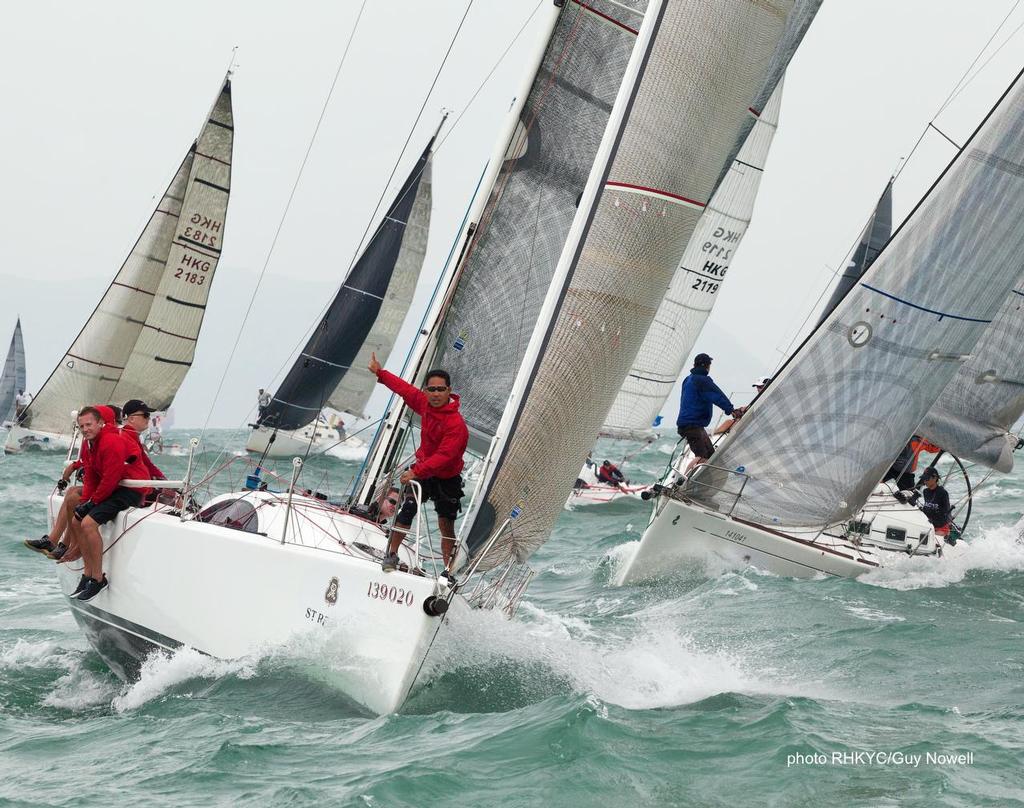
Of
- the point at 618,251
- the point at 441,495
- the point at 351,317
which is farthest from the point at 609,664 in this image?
the point at 351,317

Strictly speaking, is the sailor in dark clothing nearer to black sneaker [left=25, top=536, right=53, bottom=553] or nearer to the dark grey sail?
the dark grey sail

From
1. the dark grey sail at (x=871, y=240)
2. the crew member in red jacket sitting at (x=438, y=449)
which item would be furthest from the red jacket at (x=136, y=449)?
the dark grey sail at (x=871, y=240)

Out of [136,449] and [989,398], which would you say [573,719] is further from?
[989,398]

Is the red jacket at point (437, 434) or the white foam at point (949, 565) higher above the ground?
the red jacket at point (437, 434)

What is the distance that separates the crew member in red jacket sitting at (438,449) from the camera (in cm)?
729

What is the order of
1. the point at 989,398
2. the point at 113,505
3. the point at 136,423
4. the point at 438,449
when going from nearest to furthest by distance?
the point at 438,449
the point at 113,505
the point at 136,423
the point at 989,398

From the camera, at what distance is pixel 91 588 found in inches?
330

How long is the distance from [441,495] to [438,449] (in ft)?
1.10

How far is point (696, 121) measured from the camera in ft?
24.3

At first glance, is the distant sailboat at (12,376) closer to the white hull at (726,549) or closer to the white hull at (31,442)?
the white hull at (31,442)

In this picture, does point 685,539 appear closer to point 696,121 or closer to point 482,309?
point 482,309

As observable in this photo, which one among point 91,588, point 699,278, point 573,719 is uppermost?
point 699,278

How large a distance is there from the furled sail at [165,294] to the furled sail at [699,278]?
9.17 m

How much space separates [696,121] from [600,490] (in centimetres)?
1707
